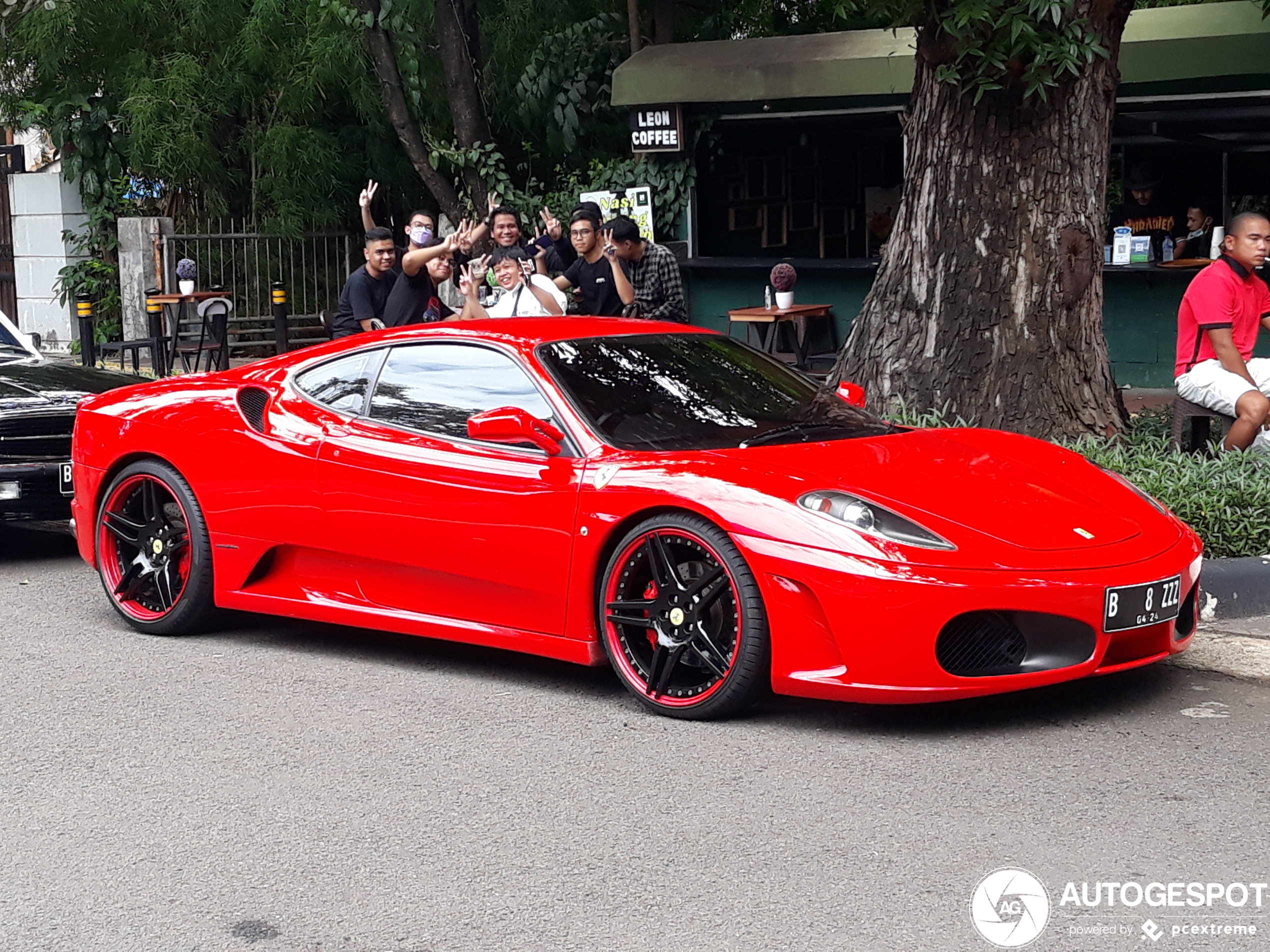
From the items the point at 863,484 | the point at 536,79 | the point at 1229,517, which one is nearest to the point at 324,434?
the point at 863,484

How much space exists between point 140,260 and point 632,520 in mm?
15055

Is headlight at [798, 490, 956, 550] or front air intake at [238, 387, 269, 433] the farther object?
front air intake at [238, 387, 269, 433]

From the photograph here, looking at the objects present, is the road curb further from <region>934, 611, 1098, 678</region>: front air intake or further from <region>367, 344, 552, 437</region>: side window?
<region>367, 344, 552, 437</region>: side window

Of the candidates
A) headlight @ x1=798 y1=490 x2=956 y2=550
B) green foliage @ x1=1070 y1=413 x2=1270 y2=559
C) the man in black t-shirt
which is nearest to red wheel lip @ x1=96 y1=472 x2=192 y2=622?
headlight @ x1=798 y1=490 x2=956 y2=550

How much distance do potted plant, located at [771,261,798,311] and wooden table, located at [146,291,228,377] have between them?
5.50 meters

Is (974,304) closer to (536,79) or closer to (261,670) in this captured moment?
(261,670)

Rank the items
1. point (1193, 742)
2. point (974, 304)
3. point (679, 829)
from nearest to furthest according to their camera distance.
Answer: point (679, 829), point (1193, 742), point (974, 304)

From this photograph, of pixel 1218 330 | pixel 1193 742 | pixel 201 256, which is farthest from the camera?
pixel 201 256

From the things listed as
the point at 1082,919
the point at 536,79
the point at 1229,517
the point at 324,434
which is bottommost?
the point at 1082,919

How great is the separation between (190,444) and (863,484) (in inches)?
118

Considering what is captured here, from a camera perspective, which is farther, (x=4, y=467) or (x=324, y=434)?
(x=4, y=467)

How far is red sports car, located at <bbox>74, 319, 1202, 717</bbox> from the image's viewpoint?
5.26 m

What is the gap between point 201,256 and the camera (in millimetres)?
19516

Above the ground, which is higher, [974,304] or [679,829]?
[974,304]
